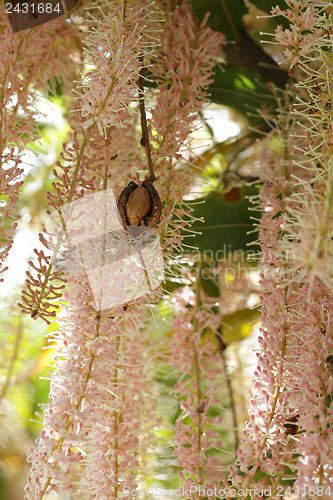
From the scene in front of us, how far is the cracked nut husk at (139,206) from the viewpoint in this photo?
38cm

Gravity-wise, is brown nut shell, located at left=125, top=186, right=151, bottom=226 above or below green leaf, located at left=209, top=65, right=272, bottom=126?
below

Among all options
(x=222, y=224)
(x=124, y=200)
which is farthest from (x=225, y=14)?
(x=124, y=200)

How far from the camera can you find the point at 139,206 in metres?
0.38

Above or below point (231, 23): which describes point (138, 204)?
below

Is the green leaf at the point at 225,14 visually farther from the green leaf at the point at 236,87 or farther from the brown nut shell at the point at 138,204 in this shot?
the brown nut shell at the point at 138,204

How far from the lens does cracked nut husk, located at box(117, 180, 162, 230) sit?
1.26 feet

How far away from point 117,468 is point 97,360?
0.33 ft

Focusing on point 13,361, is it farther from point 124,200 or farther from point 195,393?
point 124,200

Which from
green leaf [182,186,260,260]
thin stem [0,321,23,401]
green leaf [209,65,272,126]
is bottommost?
thin stem [0,321,23,401]

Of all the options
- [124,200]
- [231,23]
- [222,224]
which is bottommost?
[222,224]

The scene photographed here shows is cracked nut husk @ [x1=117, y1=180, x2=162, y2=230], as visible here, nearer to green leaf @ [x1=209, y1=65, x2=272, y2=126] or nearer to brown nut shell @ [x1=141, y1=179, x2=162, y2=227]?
brown nut shell @ [x1=141, y1=179, x2=162, y2=227]

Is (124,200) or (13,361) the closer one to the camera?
(124,200)

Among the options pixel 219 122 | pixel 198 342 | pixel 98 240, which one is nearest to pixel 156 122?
pixel 98 240

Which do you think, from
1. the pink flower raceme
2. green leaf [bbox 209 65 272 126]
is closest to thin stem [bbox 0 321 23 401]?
the pink flower raceme
